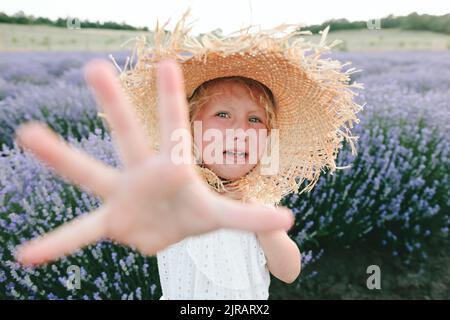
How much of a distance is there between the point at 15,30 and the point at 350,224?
14.2 feet

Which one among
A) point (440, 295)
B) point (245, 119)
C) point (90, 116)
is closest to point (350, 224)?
point (440, 295)

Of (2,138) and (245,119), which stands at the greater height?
(245,119)

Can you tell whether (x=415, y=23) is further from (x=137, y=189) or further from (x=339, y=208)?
(x=137, y=189)

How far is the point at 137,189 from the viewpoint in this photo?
0.68 m

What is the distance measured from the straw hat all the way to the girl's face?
0.15 feet

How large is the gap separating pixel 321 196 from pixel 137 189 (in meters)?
2.33

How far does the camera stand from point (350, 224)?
9.29 feet

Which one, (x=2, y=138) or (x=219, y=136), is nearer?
(x=219, y=136)

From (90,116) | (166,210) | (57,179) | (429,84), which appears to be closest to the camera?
(166,210)
